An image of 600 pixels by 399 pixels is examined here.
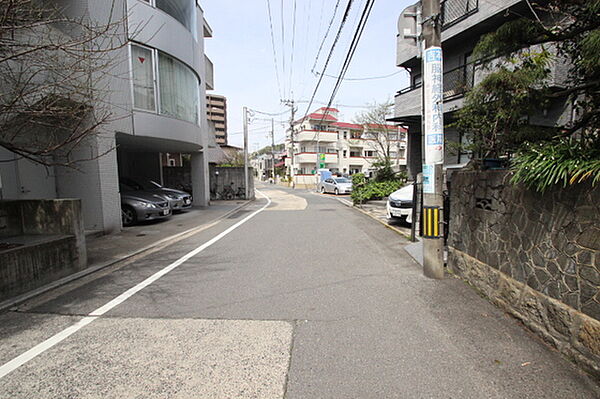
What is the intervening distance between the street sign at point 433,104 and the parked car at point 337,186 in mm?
20298

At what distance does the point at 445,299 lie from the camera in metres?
3.73

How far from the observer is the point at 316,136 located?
39.9 m

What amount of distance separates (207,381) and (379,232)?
667 cm

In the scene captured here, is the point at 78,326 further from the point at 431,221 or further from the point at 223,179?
the point at 223,179

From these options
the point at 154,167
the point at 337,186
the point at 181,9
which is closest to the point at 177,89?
the point at 181,9

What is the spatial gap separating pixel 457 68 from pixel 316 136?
2911 centimetres

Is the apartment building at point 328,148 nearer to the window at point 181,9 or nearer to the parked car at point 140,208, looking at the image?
the window at point 181,9

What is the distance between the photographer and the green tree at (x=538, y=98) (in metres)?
2.75

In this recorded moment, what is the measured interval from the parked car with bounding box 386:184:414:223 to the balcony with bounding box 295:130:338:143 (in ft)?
101

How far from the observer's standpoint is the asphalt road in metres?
2.21

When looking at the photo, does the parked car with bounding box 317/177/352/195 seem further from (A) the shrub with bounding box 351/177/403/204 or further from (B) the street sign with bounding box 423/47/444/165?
(B) the street sign with bounding box 423/47/444/165

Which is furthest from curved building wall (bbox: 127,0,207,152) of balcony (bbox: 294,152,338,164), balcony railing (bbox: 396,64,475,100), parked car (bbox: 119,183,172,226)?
balcony (bbox: 294,152,338,164)

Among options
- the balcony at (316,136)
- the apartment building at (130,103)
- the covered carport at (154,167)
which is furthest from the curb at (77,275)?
the balcony at (316,136)

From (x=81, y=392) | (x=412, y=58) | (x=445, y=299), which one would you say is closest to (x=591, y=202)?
(x=445, y=299)
